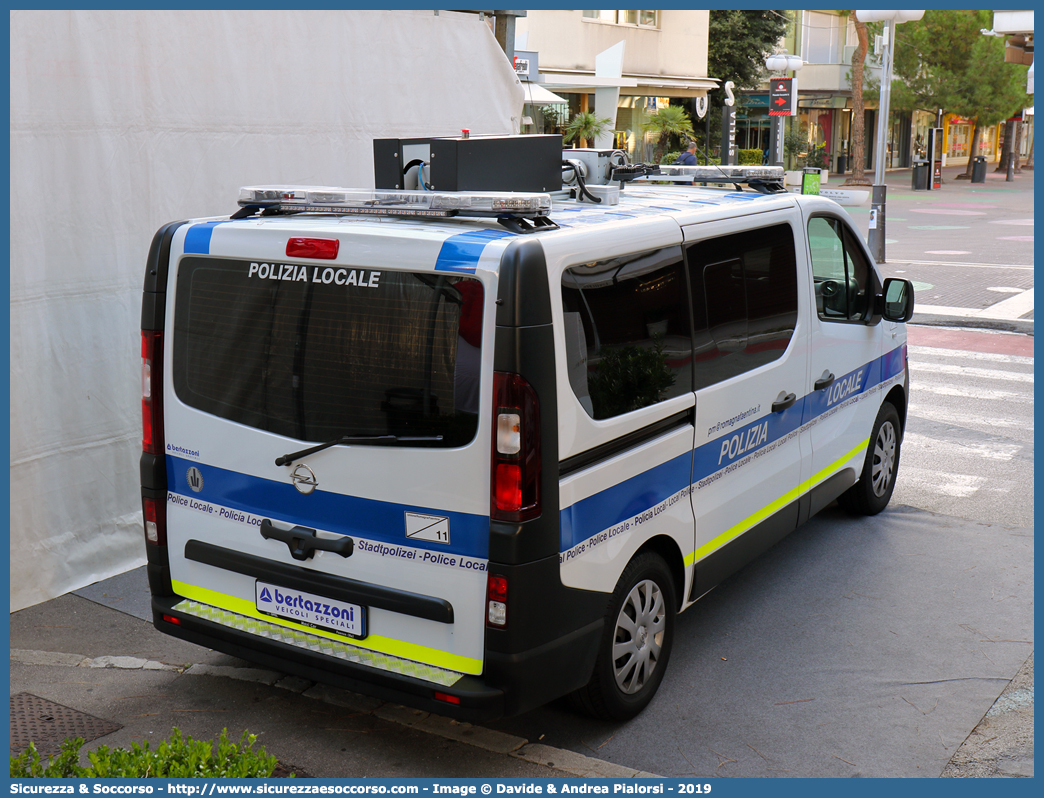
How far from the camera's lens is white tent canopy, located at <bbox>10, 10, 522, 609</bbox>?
17.7ft

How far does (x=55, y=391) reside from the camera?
561 cm

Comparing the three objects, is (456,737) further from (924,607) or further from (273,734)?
(924,607)

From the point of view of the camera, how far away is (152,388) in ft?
14.3

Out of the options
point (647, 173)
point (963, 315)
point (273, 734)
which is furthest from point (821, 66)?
point (273, 734)

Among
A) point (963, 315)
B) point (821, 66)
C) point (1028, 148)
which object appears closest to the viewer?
point (963, 315)

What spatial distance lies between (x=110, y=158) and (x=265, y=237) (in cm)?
225

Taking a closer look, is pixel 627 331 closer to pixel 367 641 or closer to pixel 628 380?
pixel 628 380

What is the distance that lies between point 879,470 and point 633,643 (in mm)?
3200

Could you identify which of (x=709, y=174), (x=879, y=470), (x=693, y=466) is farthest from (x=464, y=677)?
(x=879, y=470)

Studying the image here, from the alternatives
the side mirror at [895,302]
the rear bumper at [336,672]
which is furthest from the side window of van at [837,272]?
the rear bumper at [336,672]

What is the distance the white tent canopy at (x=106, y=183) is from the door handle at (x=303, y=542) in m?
2.26

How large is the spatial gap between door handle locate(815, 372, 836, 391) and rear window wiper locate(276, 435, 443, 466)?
274 cm

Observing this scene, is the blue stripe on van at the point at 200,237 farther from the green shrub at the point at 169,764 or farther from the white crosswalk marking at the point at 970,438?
the white crosswalk marking at the point at 970,438

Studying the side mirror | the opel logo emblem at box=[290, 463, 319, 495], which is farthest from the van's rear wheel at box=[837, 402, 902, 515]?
the opel logo emblem at box=[290, 463, 319, 495]
